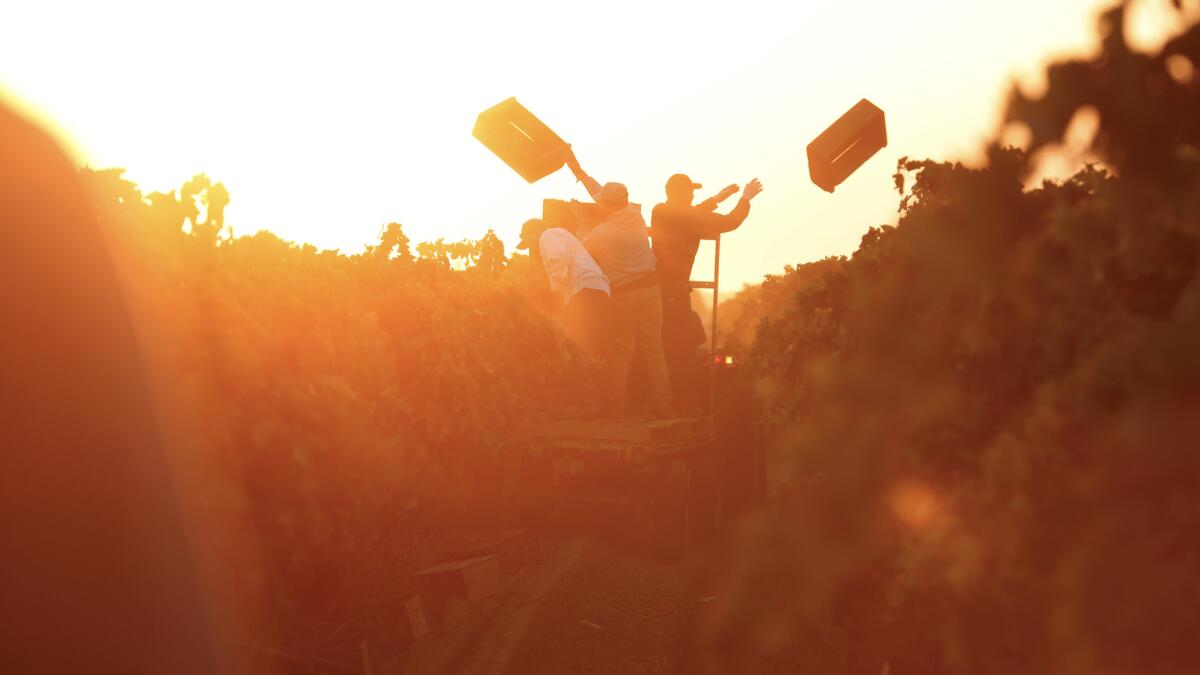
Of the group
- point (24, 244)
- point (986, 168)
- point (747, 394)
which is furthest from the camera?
point (747, 394)

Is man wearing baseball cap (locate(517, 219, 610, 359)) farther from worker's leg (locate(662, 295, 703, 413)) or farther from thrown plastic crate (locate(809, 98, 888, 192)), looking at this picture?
thrown plastic crate (locate(809, 98, 888, 192))

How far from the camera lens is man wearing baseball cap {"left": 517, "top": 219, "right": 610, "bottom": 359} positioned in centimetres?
1177

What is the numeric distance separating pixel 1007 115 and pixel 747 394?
429 inches

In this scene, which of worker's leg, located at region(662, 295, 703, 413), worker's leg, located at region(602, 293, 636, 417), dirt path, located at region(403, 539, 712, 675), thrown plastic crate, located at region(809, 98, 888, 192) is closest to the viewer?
dirt path, located at region(403, 539, 712, 675)

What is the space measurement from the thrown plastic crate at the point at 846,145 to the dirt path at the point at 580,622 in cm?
483

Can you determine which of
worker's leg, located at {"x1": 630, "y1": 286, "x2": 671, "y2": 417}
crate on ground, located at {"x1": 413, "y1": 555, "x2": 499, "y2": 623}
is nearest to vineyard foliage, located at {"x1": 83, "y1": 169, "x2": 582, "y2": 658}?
crate on ground, located at {"x1": 413, "y1": 555, "x2": 499, "y2": 623}

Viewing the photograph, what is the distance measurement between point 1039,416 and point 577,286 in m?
8.32

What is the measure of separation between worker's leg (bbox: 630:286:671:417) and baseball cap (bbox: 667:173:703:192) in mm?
1439

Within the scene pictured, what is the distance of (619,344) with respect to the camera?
12.2 metres

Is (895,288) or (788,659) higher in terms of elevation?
(895,288)

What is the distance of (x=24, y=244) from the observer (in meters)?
5.07

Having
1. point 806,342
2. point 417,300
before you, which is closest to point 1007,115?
point 806,342

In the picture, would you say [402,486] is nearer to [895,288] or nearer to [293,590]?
[293,590]

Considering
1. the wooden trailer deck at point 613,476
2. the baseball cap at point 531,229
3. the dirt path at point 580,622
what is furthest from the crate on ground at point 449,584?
the baseball cap at point 531,229
